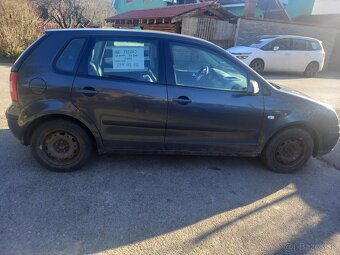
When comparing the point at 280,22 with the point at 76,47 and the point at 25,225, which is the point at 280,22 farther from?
the point at 25,225

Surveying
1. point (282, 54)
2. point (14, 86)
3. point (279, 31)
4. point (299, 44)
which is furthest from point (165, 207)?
point (279, 31)

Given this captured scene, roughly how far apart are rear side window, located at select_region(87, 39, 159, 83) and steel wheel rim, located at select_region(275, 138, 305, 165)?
1914 millimetres

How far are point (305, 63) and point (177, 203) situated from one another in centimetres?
1251

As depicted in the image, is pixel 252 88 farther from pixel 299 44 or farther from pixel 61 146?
pixel 299 44

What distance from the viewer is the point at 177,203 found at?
305cm

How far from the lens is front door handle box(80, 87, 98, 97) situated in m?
3.20

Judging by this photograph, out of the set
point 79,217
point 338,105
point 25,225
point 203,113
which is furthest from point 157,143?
point 338,105

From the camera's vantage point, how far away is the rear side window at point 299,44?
12745 mm

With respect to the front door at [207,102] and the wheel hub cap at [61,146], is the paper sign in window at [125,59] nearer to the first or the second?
the front door at [207,102]

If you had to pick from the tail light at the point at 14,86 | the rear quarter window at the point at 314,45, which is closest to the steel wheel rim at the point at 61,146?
the tail light at the point at 14,86

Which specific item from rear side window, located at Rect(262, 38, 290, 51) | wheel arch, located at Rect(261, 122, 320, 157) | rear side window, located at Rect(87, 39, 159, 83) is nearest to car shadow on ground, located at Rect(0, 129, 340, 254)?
wheel arch, located at Rect(261, 122, 320, 157)

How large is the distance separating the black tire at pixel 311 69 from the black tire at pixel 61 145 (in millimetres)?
12958

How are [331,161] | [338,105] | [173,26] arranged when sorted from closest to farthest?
[331,161] < [338,105] < [173,26]

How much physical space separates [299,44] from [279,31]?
11.0 feet
